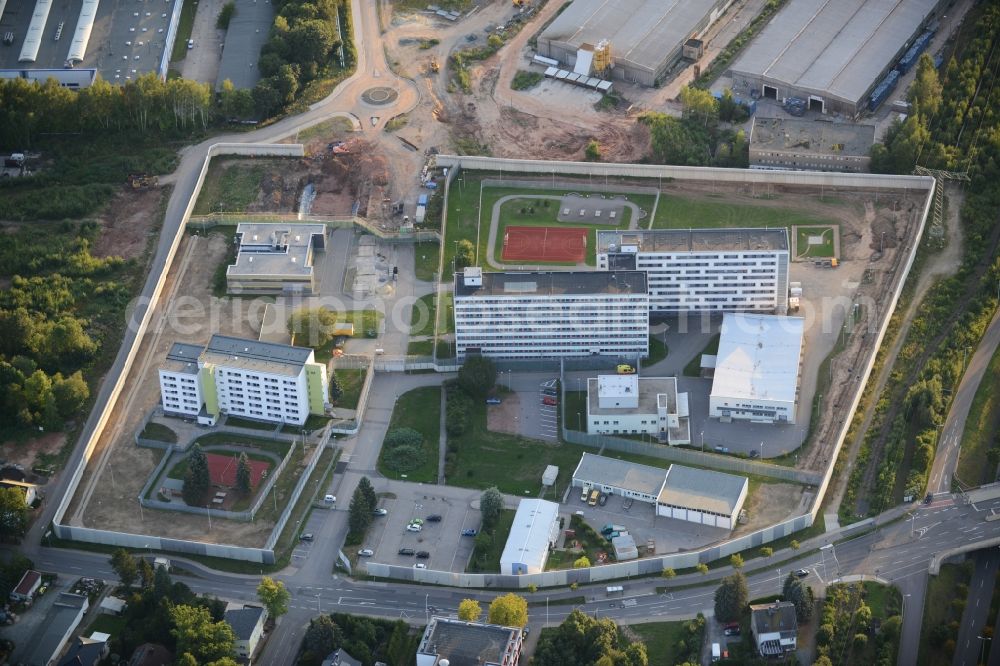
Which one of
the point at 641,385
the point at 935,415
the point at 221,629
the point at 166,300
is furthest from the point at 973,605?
the point at 166,300

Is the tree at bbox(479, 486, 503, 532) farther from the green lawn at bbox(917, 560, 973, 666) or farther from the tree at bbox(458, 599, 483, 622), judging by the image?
the green lawn at bbox(917, 560, 973, 666)

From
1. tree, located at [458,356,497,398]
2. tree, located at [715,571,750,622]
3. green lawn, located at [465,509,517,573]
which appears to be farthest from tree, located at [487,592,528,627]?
tree, located at [458,356,497,398]

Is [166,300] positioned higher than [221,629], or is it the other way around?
[166,300]

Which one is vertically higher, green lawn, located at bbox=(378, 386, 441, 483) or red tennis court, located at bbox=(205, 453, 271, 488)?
green lawn, located at bbox=(378, 386, 441, 483)

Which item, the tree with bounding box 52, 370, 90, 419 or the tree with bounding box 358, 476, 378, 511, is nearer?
the tree with bounding box 358, 476, 378, 511

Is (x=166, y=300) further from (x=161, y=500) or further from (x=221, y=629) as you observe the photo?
(x=221, y=629)

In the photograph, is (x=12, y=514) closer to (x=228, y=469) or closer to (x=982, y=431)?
(x=228, y=469)

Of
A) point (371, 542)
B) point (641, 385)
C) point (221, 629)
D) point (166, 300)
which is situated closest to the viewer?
point (221, 629)
